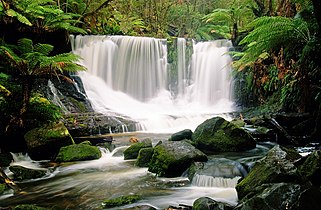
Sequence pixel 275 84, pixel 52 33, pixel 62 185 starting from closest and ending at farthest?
pixel 62 185 → pixel 275 84 → pixel 52 33

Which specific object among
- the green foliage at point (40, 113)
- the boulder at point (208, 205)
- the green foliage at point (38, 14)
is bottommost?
the boulder at point (208, 205)

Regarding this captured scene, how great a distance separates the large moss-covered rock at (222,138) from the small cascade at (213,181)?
1.66 meters

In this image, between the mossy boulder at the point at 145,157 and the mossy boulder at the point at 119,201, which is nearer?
the mossy boulder at the point at 119,201

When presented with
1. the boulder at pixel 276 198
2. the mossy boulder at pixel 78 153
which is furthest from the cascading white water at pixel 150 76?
the boulder at pixel 276 198

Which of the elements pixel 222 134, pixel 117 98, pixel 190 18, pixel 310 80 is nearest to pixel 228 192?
pixel 222 134

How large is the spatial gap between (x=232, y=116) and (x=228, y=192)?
244 inches

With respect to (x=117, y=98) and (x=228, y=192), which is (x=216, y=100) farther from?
(x=228, y=192)

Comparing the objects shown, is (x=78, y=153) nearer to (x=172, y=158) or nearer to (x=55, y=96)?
(x=172, y=158)

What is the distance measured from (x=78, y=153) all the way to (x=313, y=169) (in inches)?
178

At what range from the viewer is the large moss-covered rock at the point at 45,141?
6707 mm

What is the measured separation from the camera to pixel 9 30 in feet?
34.0

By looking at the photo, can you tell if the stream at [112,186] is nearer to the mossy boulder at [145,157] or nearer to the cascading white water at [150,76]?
the mossy boulder at [145,157]

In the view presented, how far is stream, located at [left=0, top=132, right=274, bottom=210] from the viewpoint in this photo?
4344 mm

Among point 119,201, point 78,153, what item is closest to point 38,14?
point 78,153
